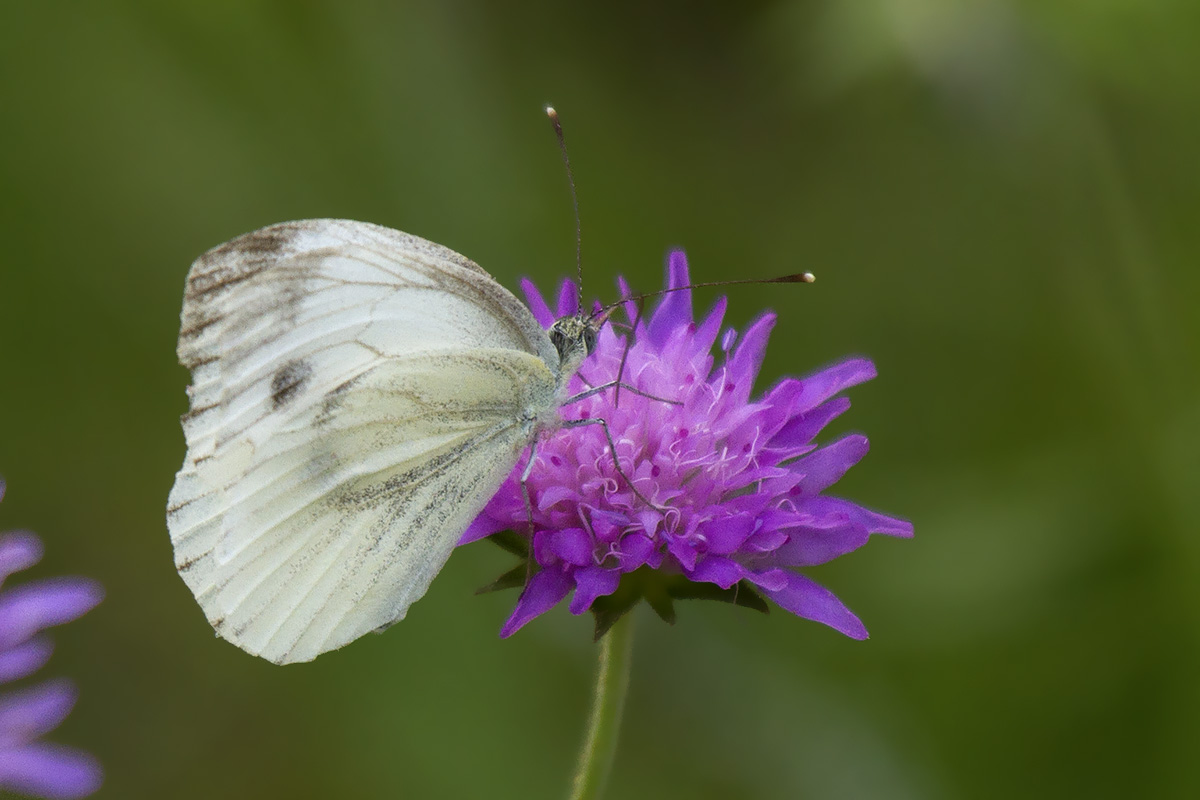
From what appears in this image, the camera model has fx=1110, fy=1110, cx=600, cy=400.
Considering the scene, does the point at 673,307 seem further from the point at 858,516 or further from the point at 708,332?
the point at 858,516

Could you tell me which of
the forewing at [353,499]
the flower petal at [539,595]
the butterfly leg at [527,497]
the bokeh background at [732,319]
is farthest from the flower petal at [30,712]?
the bokeh background at [732,319]

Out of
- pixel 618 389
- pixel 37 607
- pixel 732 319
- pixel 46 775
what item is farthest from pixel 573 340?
pixel 732 319

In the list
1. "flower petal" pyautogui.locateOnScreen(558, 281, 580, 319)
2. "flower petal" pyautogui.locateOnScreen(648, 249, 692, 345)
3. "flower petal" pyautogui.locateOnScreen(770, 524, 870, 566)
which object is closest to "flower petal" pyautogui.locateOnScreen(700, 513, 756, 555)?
"flower petal" pyautogui.locateOnScreen(770, 524, 870, 566)

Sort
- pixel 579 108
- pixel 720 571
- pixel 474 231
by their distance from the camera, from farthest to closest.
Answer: pixel 579 108, pixel 474 231, pixel 720 571

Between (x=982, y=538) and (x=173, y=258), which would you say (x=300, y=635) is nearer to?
(x=982, y=538)

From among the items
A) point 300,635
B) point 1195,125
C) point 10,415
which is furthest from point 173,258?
point 1195,125

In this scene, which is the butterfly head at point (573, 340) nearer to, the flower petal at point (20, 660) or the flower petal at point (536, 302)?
the flower petal at point (536, 302)
